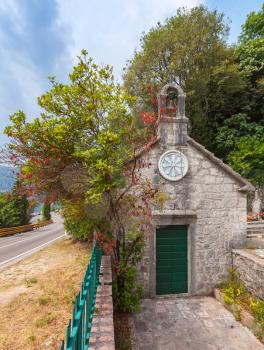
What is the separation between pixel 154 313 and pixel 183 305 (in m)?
1.12

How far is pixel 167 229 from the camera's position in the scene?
7637mm

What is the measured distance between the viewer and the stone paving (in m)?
5.04

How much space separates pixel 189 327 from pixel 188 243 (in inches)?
101

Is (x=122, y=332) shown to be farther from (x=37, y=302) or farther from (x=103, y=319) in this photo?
(x=37, y=302)

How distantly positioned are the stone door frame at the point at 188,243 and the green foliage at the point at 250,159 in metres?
7.05

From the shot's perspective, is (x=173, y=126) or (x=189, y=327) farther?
(x=173, y=126)

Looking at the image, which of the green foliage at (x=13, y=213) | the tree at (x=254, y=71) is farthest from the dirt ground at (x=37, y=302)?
the green foliage at (x=13, y=213)

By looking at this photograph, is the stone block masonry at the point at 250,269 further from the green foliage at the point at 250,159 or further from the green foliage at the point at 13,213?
the green foliage at the point at 13,213

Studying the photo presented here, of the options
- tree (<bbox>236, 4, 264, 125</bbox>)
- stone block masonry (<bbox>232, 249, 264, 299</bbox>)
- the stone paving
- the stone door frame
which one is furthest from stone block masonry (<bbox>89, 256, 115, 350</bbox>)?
tree (<bbox>236, 4, 264, 125</bbox>)

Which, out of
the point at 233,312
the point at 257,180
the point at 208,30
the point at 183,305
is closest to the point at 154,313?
the point at 183,305

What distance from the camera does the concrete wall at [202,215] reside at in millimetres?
7355

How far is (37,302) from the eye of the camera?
5.16 meters

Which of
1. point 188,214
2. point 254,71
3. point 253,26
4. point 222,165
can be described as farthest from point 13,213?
point 253,26

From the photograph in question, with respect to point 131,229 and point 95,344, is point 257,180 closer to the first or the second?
point 131,229
